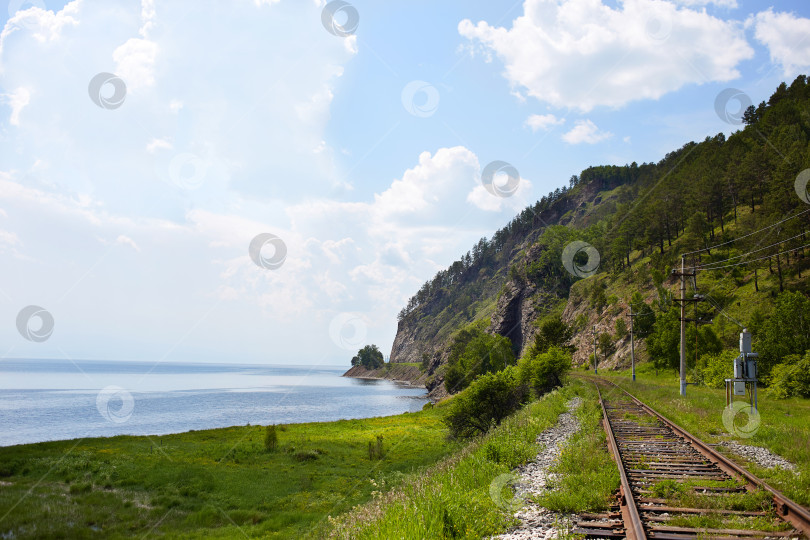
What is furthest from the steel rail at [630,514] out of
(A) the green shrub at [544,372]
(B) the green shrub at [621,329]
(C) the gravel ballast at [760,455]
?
(B) the green shrub at [621,329]

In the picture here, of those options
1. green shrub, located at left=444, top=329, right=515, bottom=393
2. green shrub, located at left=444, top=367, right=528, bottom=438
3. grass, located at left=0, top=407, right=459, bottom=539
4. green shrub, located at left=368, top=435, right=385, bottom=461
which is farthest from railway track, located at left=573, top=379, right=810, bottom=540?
green shrub, located at left=444, top=329, right=515, bottom=393

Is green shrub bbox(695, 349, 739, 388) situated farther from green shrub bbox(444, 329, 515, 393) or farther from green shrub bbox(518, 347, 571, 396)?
green shrub bbox(444, 329, 515, 393)

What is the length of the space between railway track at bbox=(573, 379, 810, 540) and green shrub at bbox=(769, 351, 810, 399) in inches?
1247

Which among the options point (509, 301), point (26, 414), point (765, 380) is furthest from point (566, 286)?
point (26, 414)

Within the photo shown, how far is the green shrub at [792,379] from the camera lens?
34.7 metres

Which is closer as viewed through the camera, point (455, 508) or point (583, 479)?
point (455, 508)

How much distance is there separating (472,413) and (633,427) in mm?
19636

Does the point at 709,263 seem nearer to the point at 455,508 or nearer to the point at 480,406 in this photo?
the point at 480,406

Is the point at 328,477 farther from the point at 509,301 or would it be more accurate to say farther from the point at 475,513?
the point at 509,301

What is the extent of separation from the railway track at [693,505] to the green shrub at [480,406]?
24.5 metres

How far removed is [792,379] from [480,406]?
24.2 meters

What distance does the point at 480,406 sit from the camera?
36.5 meters

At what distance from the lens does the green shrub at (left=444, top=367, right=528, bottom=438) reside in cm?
3619

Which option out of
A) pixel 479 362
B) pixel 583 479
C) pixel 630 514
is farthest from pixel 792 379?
pixel 479 362
